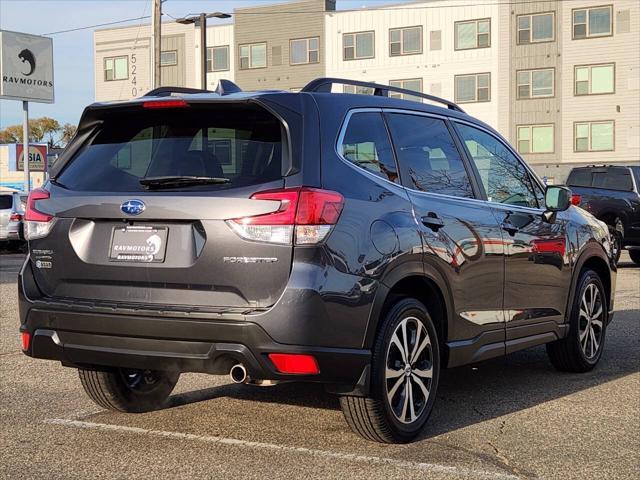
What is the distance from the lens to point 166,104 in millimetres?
4820

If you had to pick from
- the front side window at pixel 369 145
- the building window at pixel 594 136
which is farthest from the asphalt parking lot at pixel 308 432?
the building window at pixel 594 136

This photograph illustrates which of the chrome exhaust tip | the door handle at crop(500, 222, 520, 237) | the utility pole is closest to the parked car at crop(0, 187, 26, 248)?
the utility pole

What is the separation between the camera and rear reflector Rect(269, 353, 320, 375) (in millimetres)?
4367

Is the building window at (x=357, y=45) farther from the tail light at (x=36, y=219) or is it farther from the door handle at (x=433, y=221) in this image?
the tail light at (x=36, y=219)

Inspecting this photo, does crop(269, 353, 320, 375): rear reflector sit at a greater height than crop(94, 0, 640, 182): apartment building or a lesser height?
Result: lesser

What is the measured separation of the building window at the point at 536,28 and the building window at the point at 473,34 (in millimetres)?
1576

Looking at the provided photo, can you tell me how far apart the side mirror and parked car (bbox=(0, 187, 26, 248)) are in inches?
830

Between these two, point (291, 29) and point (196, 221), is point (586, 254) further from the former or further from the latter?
point (291, 29)

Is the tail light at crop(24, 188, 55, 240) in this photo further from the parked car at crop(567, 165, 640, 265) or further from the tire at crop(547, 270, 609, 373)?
the parked car at crop(567, 165, 640, 265)

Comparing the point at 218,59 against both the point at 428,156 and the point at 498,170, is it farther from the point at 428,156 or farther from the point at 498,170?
the point at 428,156

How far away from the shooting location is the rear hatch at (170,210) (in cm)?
441

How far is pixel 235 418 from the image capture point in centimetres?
555

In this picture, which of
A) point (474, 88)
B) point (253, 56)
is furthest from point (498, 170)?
point (253, 56)

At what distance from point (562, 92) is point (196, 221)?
43521mm
